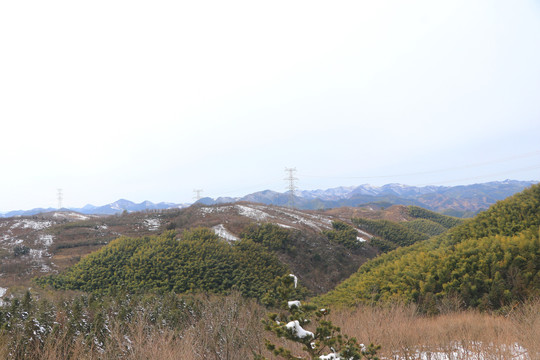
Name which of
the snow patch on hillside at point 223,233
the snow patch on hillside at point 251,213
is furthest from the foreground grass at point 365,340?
the snow patch on hillside at point 251,213

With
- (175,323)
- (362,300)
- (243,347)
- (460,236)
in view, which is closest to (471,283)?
(362,300)

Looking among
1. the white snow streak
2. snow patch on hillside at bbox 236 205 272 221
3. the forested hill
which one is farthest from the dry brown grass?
snow patch on hillside at bbox 236 205 272 221

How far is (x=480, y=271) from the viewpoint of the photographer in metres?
7.25

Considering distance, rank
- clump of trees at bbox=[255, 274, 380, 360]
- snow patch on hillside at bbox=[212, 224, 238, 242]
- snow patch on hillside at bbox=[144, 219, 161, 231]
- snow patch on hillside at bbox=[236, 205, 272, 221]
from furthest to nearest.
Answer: snow patch on hillside at bbox=[236, 205, 272, 221] < snow patch on hillside at bbox=[144, 219, 161, 231] < snow patch on hillside at bbox=[212, 224, 238, 242] < clump of trees at bbox=[255, 274, 380, 360]

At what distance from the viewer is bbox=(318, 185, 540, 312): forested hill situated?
680cm

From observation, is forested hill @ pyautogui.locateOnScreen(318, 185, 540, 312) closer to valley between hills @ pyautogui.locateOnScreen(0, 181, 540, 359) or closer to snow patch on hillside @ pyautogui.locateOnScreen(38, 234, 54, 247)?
valley between hills @ pyautogui.locateOnScreen(0, 181, 540, 359)

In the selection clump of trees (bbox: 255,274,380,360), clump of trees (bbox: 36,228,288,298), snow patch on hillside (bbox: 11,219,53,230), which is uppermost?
clump of trees (bbox: 255,274,380,360)

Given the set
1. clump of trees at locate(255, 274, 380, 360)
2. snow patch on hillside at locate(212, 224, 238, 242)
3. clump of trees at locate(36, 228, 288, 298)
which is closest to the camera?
clump of trees at locate(255, 274, 380, 360)

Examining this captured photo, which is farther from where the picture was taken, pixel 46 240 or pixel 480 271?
pixel 46 240

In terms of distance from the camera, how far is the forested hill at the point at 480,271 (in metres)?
6.80

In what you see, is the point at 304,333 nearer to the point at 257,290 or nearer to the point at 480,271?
the point at 480,271

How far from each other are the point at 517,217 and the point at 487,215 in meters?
1.01

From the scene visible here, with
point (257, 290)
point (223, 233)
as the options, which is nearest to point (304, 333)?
point (257, 290)

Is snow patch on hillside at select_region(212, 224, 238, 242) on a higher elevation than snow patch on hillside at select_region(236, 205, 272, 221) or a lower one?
lower
